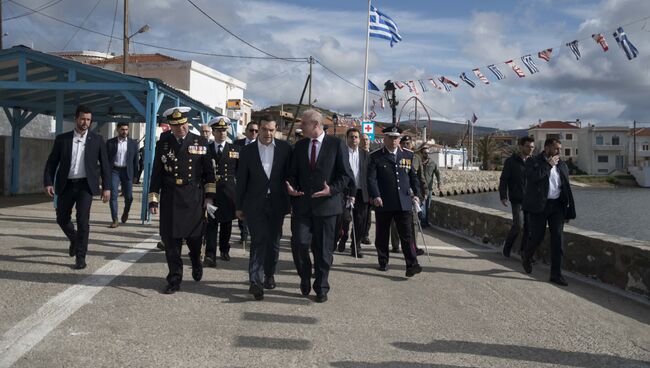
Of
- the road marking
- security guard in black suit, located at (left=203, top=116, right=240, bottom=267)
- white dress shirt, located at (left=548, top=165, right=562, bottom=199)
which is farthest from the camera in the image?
security guard in black suit, located at (left=203, top=116, right=240, bottom=267)

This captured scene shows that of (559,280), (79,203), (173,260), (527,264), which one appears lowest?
(559,280)

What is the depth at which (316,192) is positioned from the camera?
5.45 metres

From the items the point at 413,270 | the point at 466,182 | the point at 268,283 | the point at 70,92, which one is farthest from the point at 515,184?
the point at 466,182

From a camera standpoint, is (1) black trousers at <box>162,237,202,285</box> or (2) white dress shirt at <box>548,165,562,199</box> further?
(2) white dress shirt at <box>548,165,562,199</box>

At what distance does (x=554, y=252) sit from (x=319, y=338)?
12.3 feet

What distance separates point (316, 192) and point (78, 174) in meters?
2.96

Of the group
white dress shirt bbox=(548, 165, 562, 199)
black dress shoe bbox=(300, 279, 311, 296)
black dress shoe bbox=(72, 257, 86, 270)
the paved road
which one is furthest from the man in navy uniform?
black dress shoe bbox=(72, 257, 86, 270)

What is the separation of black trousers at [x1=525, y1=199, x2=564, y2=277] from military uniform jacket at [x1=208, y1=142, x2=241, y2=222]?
391 centimetres

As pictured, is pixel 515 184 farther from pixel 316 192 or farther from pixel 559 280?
pixel 316 192

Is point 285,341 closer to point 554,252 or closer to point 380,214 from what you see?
point 380,214

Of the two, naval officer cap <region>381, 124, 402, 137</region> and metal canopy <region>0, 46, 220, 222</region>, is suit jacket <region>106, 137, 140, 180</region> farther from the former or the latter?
naval officer cap <region>381, 124, 402, 137</region>

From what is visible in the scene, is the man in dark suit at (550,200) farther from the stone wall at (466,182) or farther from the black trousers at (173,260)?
the stone wall at (466,182)

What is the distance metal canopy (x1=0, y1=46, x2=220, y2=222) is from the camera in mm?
11250

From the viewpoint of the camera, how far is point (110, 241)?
859 centimetres
